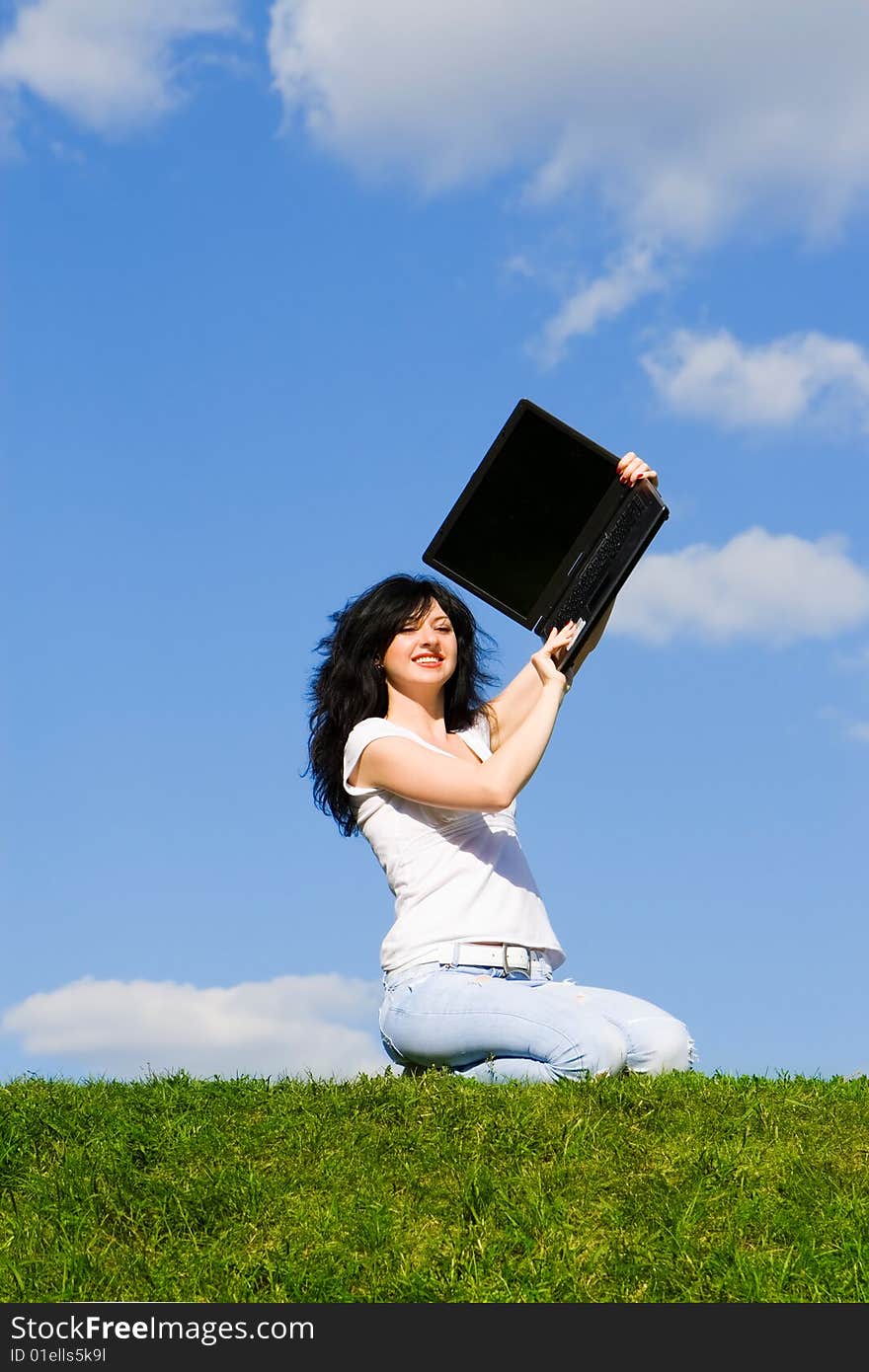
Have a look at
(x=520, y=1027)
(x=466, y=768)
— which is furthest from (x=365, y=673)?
(x=520, y=1027)

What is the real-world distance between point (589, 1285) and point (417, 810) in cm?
304

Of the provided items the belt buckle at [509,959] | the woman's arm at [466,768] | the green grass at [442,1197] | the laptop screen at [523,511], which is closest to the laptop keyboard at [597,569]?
the laptop screen at [523,511]

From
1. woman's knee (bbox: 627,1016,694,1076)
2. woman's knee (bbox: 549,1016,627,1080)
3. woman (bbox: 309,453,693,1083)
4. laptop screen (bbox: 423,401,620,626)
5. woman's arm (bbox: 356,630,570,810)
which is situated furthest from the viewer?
laptop screen (bbox: 423,401,620,626)

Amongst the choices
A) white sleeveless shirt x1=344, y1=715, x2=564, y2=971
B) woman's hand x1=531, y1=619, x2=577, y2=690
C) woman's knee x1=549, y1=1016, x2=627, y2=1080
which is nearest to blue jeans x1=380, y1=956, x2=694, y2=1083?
woman's knee x1=549, y1=1016, x2=627, y2=1080

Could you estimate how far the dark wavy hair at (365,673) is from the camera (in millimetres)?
7984

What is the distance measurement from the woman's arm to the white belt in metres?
0.73

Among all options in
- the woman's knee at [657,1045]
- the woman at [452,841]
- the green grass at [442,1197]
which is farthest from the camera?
the woman's knee at [657,1045]

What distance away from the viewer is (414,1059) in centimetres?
733

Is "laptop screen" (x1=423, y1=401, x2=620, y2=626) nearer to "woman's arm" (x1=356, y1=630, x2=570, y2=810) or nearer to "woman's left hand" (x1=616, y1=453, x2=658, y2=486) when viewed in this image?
"woman's left hand" (x1=616, y1=453, x2=658, y2=486)

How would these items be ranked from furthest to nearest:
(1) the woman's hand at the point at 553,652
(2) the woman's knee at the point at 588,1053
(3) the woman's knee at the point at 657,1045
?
(1) the woman's hand at the point at 553,652, (3) the woman's knee at the point at 657,1045, (2) the woman's knee at the point at 588,1053

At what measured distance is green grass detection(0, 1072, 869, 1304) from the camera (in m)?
5.10

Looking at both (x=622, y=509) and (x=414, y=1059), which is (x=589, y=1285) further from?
(x=622, y=509)

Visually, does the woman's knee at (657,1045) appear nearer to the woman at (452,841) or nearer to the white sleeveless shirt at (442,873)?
the woman at (452,841)

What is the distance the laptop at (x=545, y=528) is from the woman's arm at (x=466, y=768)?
1.85ft
